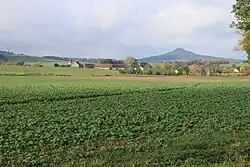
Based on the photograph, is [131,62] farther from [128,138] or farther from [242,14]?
[128,138]

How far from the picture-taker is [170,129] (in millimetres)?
16188

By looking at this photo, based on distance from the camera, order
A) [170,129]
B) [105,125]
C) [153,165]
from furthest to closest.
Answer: [105,125] < [170,129] < [153,165]

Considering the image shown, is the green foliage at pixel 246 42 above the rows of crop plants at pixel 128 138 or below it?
above

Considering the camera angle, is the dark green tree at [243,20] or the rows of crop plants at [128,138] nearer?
the rows of crop plants at [128,138]

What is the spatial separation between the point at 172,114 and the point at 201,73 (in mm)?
70177

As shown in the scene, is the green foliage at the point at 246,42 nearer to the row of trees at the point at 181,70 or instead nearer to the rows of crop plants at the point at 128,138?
the rows of crop plants at the point at 128,138

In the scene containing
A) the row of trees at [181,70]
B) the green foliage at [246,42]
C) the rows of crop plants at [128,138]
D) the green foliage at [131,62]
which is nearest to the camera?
the rows of crop plants at [128,138]

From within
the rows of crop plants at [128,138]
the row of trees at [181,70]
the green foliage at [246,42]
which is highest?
the green foliage at [246,42]

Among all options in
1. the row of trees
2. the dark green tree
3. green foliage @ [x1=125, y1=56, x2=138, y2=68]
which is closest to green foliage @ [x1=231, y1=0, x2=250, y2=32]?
the dark green tree

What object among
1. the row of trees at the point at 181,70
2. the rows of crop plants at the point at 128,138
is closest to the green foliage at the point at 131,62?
the row of trees at the point at 181,70

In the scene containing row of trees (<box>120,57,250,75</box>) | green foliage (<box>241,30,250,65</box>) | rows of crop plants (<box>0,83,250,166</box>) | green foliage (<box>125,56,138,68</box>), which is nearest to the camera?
rows of crop plants (<box>0,83,250,166</box>)

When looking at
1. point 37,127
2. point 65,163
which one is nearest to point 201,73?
point 37,127

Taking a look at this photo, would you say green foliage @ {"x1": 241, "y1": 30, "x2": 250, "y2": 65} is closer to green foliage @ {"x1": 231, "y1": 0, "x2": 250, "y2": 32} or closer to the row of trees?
green foliage @ {"x1": 231, "y1": 0, "x2": 250, "y2": 32}

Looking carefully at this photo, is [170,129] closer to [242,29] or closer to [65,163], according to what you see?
[65,163]
